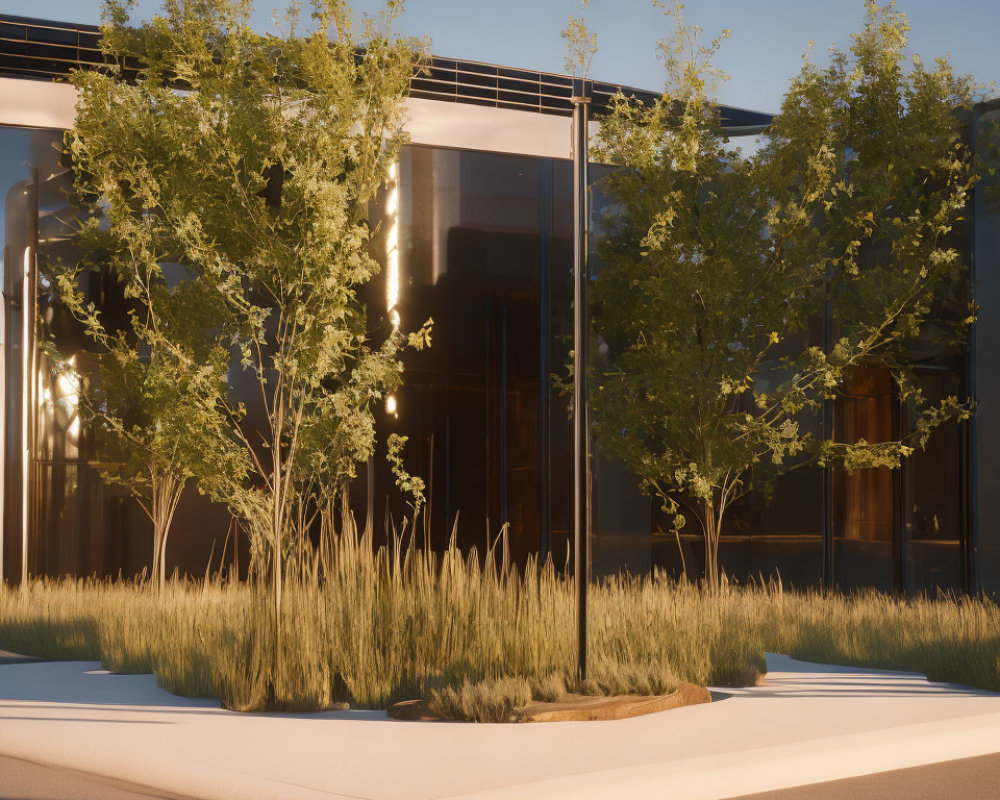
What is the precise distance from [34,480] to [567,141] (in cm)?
870

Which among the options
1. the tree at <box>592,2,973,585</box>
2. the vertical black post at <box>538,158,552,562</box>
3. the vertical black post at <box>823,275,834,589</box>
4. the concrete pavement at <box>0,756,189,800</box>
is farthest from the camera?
the vertical black post at <box>538,158,552,562</box>

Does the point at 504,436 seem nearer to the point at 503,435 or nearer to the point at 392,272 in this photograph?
the point at 503,435

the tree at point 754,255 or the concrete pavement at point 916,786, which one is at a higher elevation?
the tree at point 754,255

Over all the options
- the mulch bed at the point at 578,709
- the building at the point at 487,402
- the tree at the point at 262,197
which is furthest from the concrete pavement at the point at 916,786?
the building at the point at 487,402

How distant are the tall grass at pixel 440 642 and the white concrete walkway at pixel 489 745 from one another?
1.40 ft

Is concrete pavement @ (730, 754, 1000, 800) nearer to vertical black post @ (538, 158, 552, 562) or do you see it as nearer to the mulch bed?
the mulch bed

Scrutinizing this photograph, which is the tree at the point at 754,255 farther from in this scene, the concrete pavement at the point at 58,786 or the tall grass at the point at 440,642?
the concrete pavement at the point at 58,786

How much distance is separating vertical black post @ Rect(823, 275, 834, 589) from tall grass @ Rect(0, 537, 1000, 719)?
5.37 metres

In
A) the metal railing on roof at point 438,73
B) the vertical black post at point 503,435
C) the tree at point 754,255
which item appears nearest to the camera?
the tree at point 754,255

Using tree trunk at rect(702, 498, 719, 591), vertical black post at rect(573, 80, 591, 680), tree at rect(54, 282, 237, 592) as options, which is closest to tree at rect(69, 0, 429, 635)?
tree at rect(54, 282, 237, 592)

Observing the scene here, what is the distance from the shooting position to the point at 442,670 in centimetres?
1041

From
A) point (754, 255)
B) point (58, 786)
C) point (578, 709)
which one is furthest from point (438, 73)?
point (58, 786)

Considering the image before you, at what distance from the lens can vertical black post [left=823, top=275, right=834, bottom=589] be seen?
18.7 metres

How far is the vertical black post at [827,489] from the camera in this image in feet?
61.2
